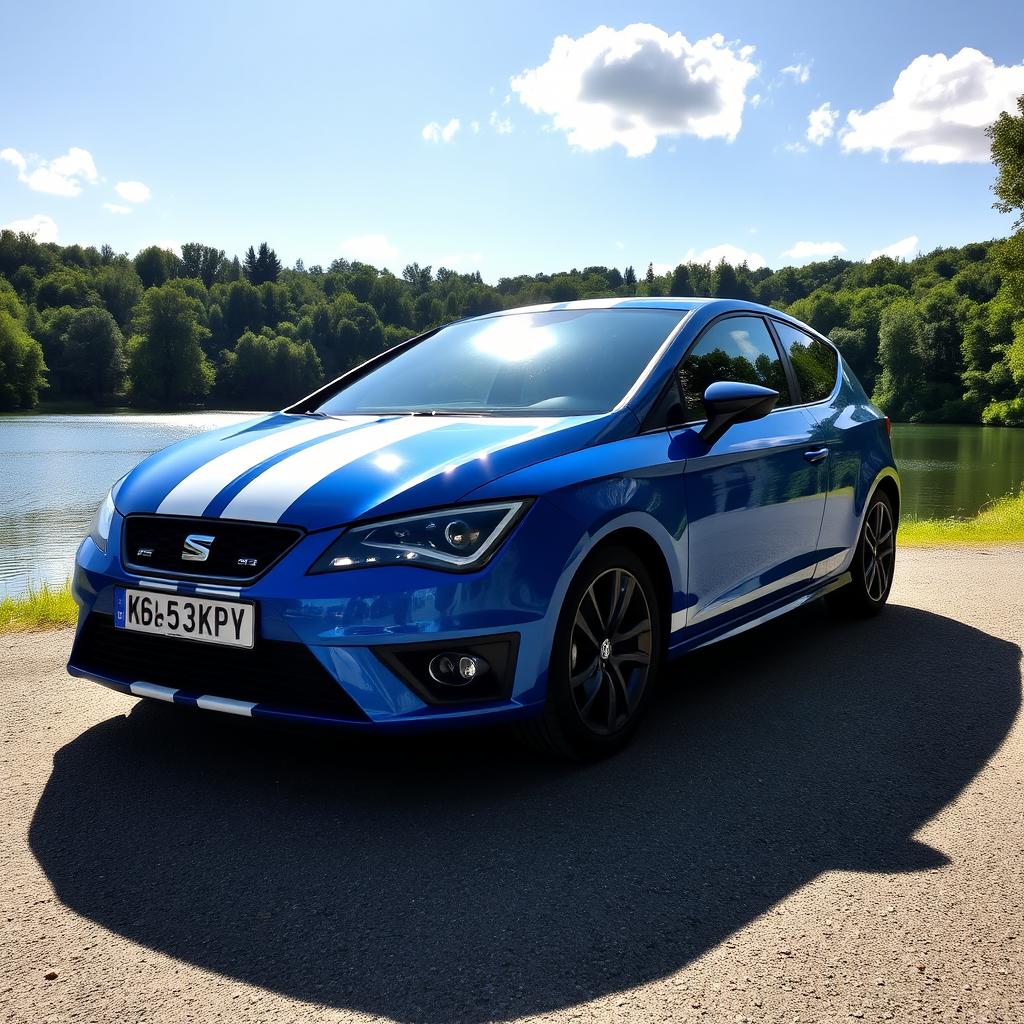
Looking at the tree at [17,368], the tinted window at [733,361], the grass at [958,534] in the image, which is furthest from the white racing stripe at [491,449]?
the tree at [17,368]

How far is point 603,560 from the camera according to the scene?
3.48 m

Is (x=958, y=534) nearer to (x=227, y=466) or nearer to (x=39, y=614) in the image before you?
(x=39, y=614)

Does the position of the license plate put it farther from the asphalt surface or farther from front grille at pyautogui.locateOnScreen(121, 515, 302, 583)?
the asphalt surface

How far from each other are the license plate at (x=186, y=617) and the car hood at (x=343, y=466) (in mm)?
271

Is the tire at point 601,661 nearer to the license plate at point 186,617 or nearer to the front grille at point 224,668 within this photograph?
the front grille at point 224,668

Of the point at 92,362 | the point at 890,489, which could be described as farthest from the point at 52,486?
the point at 92,362

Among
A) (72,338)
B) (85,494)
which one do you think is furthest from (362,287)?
(85,494)

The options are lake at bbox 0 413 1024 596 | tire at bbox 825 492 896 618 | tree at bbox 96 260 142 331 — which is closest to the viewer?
tire at bbox 825 492 896 618

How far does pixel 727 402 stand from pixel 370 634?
5.58ft

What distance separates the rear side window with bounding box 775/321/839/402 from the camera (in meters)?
5.25

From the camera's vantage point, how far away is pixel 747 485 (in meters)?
4.33

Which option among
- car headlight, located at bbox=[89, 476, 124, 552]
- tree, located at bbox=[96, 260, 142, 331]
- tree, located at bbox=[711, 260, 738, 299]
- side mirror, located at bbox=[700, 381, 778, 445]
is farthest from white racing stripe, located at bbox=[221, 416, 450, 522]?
tree, located at bbox=[711, 260, 738, 299]

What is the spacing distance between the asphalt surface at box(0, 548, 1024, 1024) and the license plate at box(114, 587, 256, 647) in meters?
0.29

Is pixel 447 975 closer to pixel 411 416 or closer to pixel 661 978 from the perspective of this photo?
pixel 661 978
